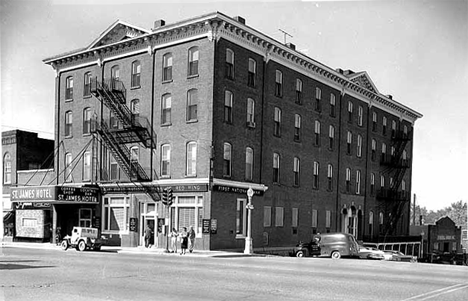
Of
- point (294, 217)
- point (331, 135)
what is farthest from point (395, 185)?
point (294, 217)

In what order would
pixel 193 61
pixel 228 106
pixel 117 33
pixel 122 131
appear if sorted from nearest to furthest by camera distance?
pixel 193 61 → pixel 228 106 → pixel 122 131 → pixel 117 33

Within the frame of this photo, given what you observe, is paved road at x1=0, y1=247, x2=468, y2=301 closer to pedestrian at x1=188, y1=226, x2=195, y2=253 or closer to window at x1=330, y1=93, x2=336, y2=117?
pedestrian at x1=188, y1=226, x2=195, y2=253

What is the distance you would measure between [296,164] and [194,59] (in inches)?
499

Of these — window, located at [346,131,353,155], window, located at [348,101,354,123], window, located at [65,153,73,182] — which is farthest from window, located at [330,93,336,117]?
window, located at [65,153,73,182]

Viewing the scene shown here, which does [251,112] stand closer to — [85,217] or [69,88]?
[85,217]

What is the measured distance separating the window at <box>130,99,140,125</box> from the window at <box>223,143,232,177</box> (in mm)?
7082

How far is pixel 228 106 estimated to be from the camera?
3447 centimetres

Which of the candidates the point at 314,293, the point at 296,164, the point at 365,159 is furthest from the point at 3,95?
the point at 365,159

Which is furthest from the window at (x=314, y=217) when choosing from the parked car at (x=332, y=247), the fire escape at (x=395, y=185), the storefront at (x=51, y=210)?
the storefront at (x=51, y=210)

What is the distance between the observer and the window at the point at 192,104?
34000 mm

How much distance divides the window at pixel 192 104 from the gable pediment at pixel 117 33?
6.16 meters

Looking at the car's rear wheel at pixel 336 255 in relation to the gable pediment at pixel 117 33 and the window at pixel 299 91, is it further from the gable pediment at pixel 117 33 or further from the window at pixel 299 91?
the gable pediment at pixel 117 33

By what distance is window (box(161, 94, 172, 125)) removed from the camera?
116ft

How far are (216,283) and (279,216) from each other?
24349mm
